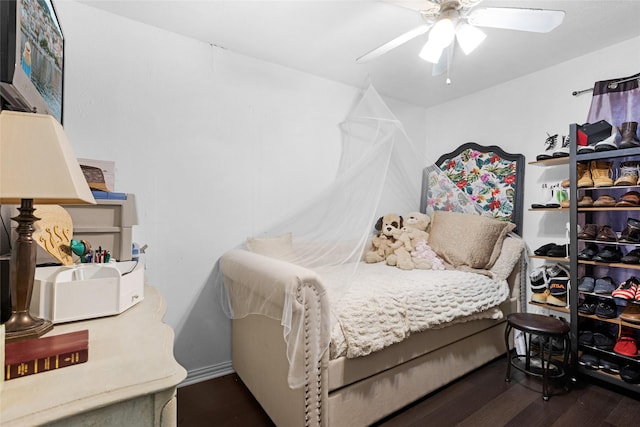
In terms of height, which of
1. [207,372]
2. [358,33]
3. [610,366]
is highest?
[358,33]

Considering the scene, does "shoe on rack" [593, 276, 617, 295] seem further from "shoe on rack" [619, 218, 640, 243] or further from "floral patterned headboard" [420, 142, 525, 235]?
"floral patterned headboard" [420, 142, 525, 235]

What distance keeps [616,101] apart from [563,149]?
438mm

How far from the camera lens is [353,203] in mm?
2342

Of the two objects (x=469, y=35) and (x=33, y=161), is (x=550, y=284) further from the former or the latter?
(x=33, y=161)

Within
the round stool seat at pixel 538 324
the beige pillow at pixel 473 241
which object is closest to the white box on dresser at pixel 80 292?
the round stool seat at pixel 538 324

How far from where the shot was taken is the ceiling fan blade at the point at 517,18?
1.47 m

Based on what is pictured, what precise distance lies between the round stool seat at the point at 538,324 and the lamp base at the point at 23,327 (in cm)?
239

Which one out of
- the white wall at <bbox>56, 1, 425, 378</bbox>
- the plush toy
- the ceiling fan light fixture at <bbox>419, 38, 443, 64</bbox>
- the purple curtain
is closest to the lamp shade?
the white wall at <bbox>56, 1, 425, 378</bbox>

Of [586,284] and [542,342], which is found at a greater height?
[586,284]

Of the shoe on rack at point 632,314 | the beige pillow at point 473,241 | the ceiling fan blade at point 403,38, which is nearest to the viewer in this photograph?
the ceiling fan blade at point 403,38

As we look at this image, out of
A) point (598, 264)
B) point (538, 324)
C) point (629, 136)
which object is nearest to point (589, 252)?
point (598, 264)

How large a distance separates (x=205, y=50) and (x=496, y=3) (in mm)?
2003

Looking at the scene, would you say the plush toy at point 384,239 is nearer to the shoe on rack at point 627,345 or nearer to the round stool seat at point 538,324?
the round stool seat at point 538,324

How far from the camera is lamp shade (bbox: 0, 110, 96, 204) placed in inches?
25.6
